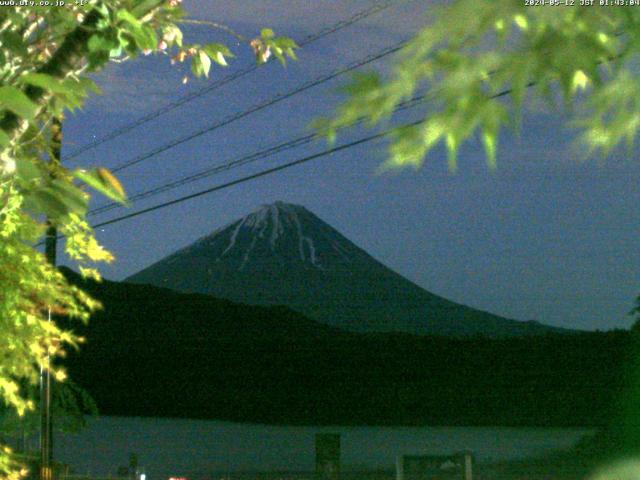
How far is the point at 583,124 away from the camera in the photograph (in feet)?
6.31

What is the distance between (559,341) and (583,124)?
32.0m

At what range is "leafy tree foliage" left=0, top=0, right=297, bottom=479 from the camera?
306 cm

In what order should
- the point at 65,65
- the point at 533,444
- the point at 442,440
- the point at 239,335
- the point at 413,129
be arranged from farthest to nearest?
the point at 239,335, the point at 442,440, the point at 533,444, the point at 65,65, the point at 413,129

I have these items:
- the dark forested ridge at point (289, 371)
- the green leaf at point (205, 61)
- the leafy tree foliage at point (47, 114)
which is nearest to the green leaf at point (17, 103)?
the leafy tree foliage at point (47, 114)

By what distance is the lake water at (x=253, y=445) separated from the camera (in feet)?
92.1

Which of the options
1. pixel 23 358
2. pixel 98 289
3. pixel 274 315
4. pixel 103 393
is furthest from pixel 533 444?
pixel 274 315

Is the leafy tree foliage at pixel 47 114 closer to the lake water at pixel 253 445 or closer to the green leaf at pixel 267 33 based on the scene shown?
the green leaf at pixel 267 33

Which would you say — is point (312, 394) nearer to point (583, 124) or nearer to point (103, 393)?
point (103, 393)

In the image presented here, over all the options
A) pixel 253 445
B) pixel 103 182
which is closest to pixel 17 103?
pixel 103 182

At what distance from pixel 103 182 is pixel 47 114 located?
2006mm

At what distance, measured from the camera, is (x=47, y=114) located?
4.95m

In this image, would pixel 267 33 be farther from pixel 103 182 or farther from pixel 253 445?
pixel 253 445

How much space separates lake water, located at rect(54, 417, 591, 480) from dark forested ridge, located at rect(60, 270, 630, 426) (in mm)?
1293

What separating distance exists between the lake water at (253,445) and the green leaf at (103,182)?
20.8m
